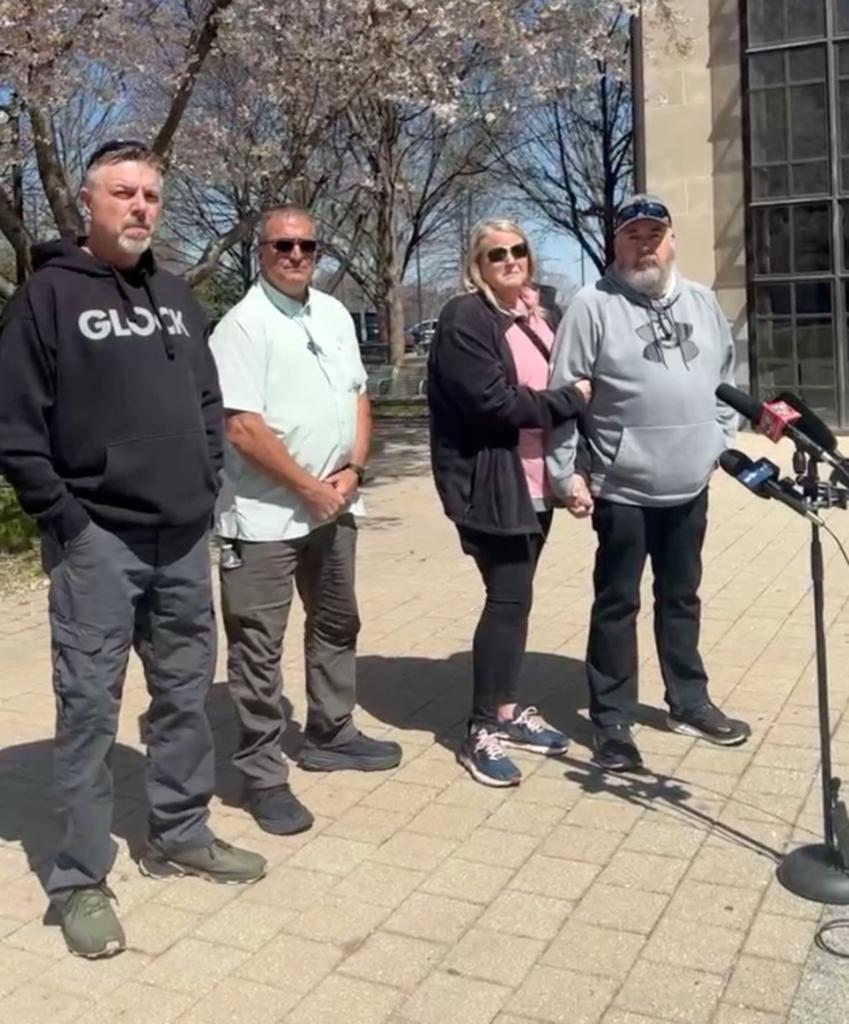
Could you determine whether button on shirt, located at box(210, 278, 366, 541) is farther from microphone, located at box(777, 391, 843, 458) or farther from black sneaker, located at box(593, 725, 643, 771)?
microphone, located at box(777, 391, 843, 458)

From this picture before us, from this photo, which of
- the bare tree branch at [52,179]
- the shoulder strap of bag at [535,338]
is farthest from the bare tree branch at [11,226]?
the shoulder strap of bag at [535,338]

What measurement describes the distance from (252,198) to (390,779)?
15804mm

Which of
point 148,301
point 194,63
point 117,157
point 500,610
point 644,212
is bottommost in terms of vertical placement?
point 500,610

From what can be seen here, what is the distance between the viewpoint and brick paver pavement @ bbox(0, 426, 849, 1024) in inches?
121

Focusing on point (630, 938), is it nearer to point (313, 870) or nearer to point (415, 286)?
point (313, 870)

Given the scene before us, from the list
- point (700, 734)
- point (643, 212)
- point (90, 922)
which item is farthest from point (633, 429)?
point (90, 922)

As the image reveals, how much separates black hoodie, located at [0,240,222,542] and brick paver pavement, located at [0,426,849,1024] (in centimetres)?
115

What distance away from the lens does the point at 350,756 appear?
464 cm

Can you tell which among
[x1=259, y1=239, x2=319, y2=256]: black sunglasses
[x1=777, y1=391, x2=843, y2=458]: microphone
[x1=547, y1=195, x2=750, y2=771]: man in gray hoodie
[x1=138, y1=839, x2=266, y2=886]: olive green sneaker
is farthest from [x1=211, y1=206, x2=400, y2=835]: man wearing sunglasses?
[x1=777, y1=391, x2=843, y2=458]: microphone

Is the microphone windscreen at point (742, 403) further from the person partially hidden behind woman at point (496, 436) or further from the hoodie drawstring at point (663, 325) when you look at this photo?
the person partially hidden behind woman at point (496, 436)

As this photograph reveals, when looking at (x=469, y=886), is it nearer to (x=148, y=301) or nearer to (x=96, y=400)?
(x=96, y=400)

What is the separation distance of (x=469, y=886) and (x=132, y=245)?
207 cm

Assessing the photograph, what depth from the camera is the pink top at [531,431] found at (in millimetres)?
4438

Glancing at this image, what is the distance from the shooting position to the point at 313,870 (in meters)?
3.79
